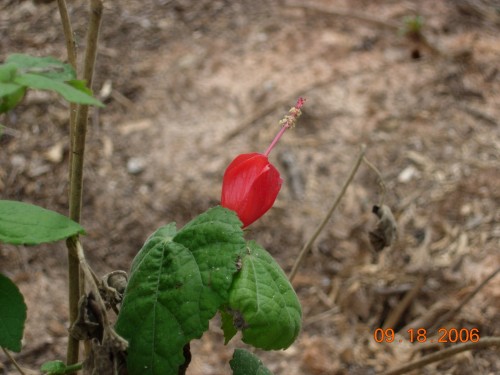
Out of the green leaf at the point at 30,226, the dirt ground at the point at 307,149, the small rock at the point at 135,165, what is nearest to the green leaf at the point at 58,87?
the green leaf at the point at 30,226

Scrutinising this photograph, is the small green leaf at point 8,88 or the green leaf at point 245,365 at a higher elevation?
the small green leaf at point 8,88

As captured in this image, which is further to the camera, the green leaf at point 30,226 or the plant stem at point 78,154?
the plant stem at point 78,154

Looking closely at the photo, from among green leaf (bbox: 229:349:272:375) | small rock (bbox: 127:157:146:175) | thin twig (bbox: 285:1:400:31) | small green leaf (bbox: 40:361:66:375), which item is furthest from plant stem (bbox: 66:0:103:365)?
thin twig (bbox: 285:1:400:31)

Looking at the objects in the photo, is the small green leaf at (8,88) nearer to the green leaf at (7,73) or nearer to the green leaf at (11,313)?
the green leaf at (7,73)

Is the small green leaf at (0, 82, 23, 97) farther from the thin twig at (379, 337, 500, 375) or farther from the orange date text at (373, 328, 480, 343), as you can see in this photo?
the orange date text at (373, 328, 480, 343)

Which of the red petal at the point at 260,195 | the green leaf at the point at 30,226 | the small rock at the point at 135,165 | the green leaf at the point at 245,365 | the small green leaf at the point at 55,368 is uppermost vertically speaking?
the green leaf at the point at 30,226

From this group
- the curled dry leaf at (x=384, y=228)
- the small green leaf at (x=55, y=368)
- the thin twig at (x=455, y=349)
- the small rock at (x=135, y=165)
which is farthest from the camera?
the small rock at (x=135, y=165)

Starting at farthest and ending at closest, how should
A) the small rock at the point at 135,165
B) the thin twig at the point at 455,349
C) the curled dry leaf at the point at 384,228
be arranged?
the small rock at the point at 135,165, the curled dry leaf at the point at 384,228, the thin twig at the point at 455,349
